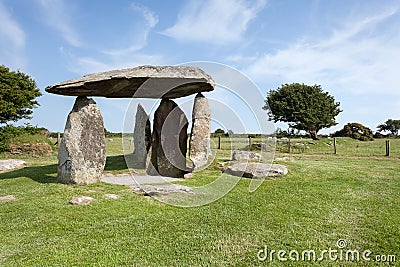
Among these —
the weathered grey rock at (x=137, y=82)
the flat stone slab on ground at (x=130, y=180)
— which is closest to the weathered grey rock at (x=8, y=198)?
the flat stone slab on ground at (x=130, y=180)

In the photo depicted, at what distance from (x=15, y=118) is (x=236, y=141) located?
16944mm

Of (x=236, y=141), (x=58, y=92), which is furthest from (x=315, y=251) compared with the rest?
(x=236, y=141)

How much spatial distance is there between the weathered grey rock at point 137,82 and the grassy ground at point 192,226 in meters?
2.76

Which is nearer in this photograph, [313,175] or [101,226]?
[101,226]

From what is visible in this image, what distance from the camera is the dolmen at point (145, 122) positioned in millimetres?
8328

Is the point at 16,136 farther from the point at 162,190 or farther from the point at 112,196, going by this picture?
the point at 162,190

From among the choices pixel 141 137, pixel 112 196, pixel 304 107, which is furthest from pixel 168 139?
pixel 304 107

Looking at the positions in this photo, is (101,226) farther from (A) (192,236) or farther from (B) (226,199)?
(B) (226,199)

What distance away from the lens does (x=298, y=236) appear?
4.79 meters

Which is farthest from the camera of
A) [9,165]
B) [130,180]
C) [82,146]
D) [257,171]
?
[9,165]

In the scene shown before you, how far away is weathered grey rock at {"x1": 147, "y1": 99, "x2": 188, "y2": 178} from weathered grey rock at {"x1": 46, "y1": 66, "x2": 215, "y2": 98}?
1.61 m

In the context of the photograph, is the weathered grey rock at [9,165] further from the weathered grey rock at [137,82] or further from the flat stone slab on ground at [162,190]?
the flat stone slab on ground at [162,190]

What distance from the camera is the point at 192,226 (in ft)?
17.0

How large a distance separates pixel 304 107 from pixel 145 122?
26327 mm
